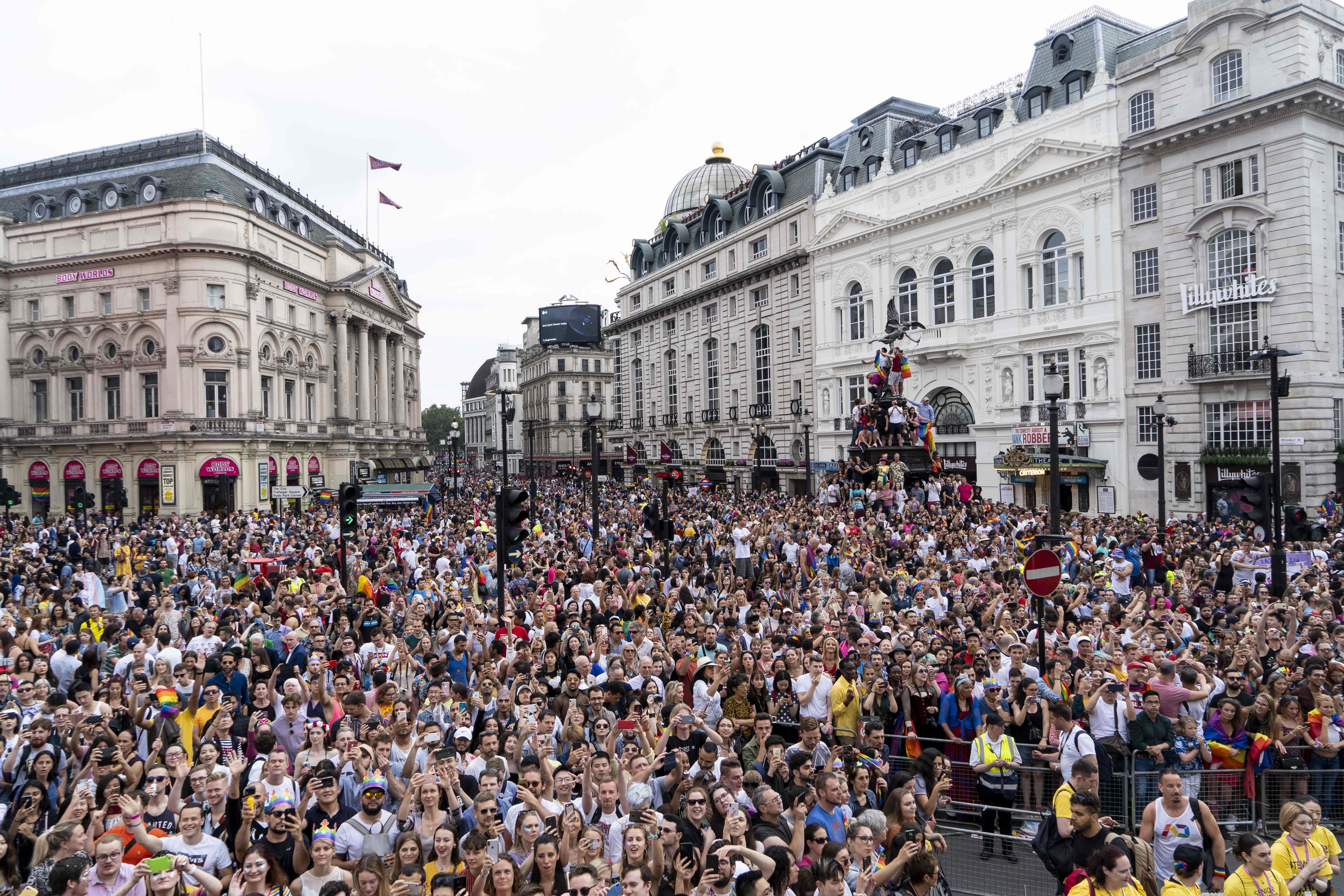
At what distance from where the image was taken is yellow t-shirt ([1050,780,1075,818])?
610 centimetres

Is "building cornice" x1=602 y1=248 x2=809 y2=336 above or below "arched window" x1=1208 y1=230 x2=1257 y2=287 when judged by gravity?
above

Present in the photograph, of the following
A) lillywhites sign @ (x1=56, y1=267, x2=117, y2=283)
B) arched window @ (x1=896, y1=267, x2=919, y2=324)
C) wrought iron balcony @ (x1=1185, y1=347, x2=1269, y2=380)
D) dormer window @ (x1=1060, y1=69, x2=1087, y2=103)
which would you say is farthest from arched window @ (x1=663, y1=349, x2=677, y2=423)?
wrought iron balcony @ (x1=1185, y1=347, x2=1269, y2=380)

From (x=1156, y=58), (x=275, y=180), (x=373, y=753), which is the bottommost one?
(x=373, y=753)

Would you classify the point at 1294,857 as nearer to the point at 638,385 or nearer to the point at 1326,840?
the point at 1326,840

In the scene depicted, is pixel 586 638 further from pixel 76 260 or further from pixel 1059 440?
pixel 76 260

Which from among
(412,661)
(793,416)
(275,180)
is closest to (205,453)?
(275,180)

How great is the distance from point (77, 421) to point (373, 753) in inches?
2100

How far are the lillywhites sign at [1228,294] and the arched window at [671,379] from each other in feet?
130

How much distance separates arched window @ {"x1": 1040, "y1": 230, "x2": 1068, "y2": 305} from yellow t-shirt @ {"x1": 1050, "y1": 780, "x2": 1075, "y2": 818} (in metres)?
32.8

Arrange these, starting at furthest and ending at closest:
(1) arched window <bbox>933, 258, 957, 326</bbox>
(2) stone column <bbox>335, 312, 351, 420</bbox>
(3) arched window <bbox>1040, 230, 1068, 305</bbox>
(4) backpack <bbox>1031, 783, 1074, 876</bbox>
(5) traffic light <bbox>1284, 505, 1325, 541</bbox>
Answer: (2) stone column <bbox>335, 312, 351, 420</bbox>
(1) arched window <bbox>933, 258, 957, 326</bbox>
(3) arched window <bbox>1040, 230, 1068, 305</bbox>
(5) traffic light <bbox>1284, 505, 1325, 541</bbox>
(4) backpack <bbox>1031, 783, 1074, 876</bbox>

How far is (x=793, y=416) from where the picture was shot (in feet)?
164

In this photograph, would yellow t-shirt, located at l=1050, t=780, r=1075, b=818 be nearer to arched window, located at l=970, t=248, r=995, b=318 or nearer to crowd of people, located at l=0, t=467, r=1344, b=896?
crowd of people, located at l=0, t=467, r=1344, b=896

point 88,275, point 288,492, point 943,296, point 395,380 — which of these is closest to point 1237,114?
point 943,296

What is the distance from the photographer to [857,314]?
1805 inches
